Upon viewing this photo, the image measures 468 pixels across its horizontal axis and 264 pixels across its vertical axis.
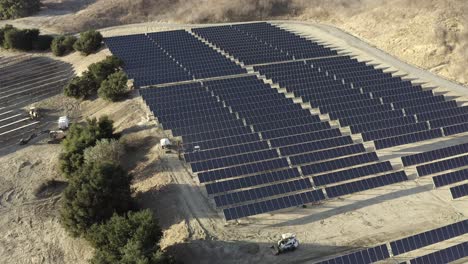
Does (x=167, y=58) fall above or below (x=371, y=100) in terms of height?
above

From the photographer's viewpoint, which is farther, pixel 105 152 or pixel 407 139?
pixel 407 139

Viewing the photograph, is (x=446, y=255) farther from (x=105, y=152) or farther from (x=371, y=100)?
(x=105, y=152)

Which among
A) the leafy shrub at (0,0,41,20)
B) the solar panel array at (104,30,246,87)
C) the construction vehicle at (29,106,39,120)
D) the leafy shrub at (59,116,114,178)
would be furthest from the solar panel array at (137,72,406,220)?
the leafy shrub at (0,0,41,20)

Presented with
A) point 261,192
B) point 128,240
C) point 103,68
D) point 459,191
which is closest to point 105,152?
point 128,240

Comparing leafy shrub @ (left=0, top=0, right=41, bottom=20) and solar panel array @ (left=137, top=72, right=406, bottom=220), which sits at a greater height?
leafy shrub @ (left=0, top=0, right=41, bottom=20)

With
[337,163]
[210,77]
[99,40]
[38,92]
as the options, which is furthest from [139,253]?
[99,40]

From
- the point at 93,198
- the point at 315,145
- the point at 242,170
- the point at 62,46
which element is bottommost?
the point at 242,170

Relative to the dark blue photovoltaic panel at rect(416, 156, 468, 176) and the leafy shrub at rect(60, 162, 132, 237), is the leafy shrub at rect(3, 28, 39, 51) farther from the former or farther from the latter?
the dark blue photovoltaic panel at rect(416, 156, 468, 176)

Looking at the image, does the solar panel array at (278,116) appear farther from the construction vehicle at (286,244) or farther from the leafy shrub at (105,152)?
the leafy shrub at (105,152)
